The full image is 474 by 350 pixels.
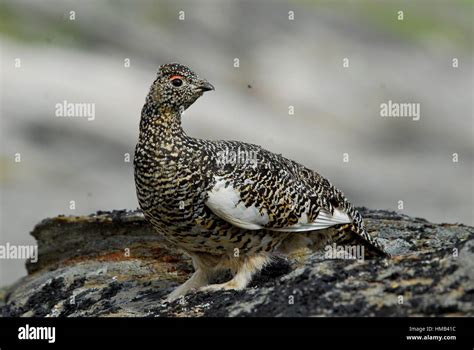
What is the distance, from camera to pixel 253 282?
755 centimetres

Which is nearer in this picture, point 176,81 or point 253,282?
A: point 176,81

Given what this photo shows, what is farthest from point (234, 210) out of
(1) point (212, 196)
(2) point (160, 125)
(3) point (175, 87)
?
(3) point (175, 87)

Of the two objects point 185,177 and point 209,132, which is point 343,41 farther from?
point 185,177

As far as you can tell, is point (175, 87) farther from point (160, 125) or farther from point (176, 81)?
point (160, 125)

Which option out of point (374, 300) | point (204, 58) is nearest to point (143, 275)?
point (374, 300)

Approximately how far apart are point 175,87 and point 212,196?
1023mm

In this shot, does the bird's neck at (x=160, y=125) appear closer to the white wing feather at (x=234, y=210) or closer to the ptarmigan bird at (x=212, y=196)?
the ptarmigan bird at (x=212, y=196)

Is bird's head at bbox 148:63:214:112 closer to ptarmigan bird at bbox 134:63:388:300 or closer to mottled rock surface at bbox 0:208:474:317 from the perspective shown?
ptarmigan bird at bbox 134:63:388:300

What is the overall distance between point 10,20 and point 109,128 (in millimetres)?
7911

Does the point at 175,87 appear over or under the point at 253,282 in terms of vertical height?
over

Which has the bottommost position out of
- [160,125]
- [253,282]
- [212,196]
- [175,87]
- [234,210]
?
[253,282]

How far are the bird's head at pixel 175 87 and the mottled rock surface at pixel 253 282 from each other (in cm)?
167

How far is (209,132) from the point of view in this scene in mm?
22047

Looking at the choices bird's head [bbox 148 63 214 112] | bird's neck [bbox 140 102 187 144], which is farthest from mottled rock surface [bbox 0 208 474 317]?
bird's head [bbox 148 63 214 112]
